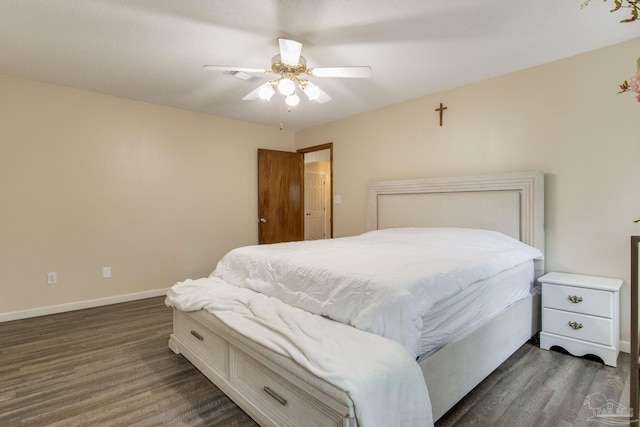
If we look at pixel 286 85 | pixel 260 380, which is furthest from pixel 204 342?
pixel 286 85

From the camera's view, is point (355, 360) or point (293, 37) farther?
point (293, 37)

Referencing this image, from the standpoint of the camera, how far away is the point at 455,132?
11.4 feet

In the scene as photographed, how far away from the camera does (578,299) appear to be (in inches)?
94.6

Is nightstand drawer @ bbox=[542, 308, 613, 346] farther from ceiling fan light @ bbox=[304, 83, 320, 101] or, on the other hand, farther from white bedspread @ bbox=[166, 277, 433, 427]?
ceiling fan light @ bbox=[304, 83, 320, 101]

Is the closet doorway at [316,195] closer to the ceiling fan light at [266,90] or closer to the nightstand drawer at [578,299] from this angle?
the ceiling fan light at [266,90]

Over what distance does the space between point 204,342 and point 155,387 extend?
14.7 inches

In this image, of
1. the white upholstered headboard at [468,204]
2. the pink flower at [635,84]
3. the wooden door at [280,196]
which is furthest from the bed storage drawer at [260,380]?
the wooden door at [280,196]

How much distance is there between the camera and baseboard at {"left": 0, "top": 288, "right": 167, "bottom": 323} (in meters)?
3.21

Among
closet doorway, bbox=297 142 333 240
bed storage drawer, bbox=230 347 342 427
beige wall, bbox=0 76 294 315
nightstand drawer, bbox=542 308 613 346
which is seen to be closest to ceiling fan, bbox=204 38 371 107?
bed storage drawer, bbox=230 347 342 427

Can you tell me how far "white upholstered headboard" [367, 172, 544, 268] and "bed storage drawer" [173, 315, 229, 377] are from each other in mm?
2473

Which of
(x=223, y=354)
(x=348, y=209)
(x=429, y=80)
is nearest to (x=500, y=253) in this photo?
(x=429, y=80)

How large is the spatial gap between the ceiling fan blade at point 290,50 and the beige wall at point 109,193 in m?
2.47

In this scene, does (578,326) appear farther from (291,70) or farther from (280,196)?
(280,196)

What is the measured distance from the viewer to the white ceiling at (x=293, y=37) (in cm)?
210
